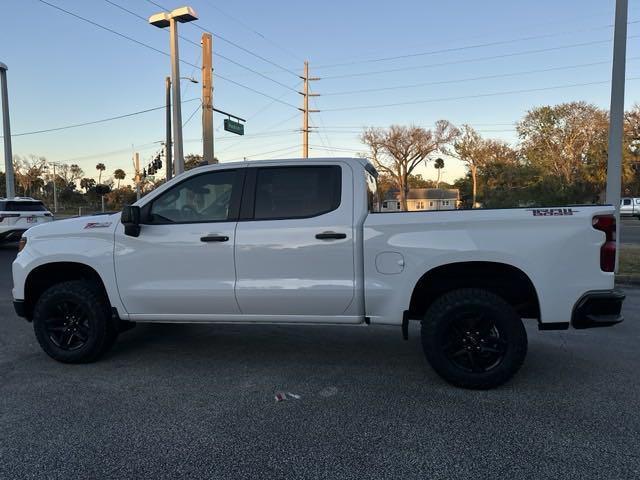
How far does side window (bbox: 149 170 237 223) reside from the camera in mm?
4562

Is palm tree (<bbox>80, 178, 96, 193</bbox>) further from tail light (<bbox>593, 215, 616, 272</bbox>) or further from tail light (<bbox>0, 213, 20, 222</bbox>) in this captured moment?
tail light (<bbox>593, 215, 616, 272</bbox>)

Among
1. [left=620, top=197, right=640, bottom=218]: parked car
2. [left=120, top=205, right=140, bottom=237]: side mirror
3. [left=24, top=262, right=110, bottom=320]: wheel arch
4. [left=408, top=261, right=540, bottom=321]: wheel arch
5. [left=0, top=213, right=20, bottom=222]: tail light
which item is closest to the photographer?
[left=408, top=261, right=540, bottom=321]: wheel arch

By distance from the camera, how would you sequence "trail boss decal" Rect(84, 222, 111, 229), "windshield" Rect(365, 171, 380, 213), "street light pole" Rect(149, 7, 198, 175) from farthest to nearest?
1. "street light pole" Rect(149, 7, 198, 175)
2. "trail boss decal" Rect(84, 222, 111, 229)
3. "windshield" Rect(365, 171, 380, 213)

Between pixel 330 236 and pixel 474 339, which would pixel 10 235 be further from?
pixel 474 339

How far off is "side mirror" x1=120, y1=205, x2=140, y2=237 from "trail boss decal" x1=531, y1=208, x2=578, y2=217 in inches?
132

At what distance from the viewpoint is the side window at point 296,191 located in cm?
437

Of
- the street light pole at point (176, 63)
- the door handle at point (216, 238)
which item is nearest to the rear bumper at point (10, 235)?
the street light pole at point (176, 63)

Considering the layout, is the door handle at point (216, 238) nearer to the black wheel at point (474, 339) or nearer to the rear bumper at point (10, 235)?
the black wheel at point (474, 339)

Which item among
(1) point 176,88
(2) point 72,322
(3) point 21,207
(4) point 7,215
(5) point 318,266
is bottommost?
(2) point 72,322

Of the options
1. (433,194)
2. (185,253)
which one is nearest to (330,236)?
(185,253)

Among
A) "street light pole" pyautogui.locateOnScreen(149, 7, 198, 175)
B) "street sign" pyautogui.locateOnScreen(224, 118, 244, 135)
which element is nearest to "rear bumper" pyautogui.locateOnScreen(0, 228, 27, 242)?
"street light pole" pyautogui.locateOnScreen(149, 7, 198, 175)

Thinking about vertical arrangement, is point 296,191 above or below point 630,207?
above

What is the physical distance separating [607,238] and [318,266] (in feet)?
7.54

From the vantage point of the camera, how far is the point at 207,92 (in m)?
17.3
